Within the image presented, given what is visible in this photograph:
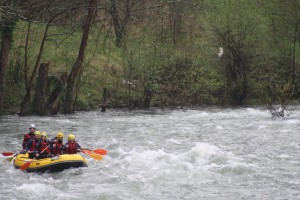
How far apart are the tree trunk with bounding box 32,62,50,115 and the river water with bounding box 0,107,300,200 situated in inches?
33.0

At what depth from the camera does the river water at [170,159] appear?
1136 cm

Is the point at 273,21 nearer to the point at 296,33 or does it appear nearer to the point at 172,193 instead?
the point at 296,33

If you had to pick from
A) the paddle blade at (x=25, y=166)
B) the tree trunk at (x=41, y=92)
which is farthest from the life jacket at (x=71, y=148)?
the tree trunk at (x=41, y=92)

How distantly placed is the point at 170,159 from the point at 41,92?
9665 millimetres

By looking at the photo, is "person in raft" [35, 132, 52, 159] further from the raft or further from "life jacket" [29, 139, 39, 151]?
the raft

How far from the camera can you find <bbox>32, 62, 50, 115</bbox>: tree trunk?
21.9 m

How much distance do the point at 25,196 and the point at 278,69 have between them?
67.9 ft

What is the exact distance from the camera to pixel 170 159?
14305 millimetres

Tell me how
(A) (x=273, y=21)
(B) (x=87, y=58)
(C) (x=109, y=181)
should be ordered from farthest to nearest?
1. (A) (x=273, y=21)
2. (B) (x=87, y=58)
3. (C) (x=109, y=181)

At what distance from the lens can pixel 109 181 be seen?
12266 mm

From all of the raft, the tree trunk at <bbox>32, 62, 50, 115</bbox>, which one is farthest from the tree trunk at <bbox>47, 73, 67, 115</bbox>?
the raft

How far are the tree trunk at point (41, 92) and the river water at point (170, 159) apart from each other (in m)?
0.84

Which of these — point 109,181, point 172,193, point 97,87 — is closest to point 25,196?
point 109,181

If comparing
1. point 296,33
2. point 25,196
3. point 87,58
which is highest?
point 296,33
